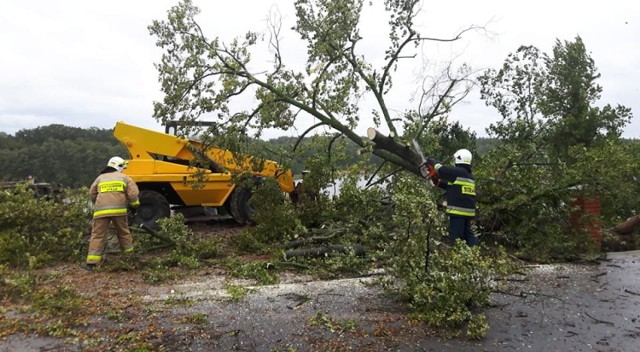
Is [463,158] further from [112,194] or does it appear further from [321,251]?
[112,194]

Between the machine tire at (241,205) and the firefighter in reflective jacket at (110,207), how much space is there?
93.0 inches

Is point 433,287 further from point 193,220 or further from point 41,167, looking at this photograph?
point 41,167

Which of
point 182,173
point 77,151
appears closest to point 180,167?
point 182,173

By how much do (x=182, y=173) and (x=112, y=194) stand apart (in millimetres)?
2142

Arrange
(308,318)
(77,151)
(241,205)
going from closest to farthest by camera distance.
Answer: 1. (308,318)
2. (241,205)
3. (77,151)

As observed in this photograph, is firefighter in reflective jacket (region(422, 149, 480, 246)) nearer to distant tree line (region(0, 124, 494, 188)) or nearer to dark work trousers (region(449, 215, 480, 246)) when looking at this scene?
dark work trousers (region(449, 215, 480, 246))

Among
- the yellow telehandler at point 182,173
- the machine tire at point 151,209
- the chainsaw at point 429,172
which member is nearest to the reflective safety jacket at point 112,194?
the yellow telehandler at point 182,173

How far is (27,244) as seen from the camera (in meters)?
6.33

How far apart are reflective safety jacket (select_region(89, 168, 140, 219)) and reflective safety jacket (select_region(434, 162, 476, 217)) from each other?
13.4 feet

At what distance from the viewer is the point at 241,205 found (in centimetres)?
867

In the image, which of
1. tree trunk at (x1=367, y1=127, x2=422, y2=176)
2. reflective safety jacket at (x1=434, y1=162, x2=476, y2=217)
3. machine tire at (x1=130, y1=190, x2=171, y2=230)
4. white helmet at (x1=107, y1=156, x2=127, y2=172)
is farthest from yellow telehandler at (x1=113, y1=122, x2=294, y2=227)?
reflective safety jacket at (x1=434, y1=162, x2=476, y2=217)

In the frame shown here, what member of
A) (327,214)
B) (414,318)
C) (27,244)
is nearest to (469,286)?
(414,318)

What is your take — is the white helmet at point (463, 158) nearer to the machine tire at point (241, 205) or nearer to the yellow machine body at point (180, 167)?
the yellow machine body at point (180, 167)

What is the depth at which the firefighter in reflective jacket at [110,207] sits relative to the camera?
6.05 metres
